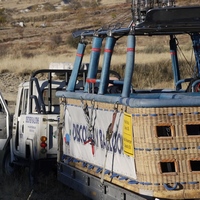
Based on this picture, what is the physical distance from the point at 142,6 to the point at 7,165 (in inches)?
213

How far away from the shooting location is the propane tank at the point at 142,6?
829 centimetres

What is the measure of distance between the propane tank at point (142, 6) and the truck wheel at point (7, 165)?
4949 millimetres

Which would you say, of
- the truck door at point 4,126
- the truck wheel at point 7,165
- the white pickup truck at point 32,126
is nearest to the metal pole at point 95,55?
the white pickup truck at point 32,126

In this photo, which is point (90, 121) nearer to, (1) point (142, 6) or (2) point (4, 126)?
(1) point (142, 6)

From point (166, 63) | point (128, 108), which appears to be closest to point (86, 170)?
point (128, 108)

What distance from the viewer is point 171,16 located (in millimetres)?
7863

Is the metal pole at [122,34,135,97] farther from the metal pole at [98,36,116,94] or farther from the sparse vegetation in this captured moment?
the sparse vegetation

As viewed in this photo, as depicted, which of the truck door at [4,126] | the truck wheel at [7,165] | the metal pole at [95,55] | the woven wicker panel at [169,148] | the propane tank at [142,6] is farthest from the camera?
the truck wheel at [7,165]

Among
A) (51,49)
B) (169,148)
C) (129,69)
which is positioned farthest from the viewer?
(51,49)

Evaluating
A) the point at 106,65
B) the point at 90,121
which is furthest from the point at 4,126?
the point at 106,65

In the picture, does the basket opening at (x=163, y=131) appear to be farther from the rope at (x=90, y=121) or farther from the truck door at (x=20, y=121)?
the truck door at (x=20, y=121)

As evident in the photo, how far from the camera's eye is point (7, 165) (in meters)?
13.0

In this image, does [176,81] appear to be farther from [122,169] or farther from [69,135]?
[122,169]

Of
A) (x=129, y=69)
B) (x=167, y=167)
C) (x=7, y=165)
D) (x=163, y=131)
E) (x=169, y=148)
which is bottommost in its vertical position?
(x=7, y=165)
